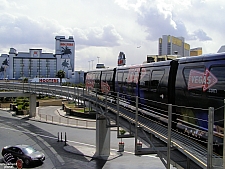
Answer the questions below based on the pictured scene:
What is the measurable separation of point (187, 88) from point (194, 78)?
0.52 metres

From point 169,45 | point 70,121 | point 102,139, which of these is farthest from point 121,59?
point 102,139

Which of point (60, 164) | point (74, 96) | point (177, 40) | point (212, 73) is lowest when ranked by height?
point (60, 164)

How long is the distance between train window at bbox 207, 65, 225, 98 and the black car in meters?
16.1

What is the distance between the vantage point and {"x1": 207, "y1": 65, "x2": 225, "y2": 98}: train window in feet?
31.0

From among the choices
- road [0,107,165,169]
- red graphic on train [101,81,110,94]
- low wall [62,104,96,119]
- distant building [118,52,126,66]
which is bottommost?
road [0,107,165,169]

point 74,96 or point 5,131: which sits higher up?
point 74,96

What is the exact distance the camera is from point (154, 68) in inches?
594

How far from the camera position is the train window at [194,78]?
34.9 feet

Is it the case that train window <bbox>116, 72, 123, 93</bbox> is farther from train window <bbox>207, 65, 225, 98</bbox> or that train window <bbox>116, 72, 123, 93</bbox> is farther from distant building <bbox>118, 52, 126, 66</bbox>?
distant building <bbox>118, 52, 126, 66</bbox>

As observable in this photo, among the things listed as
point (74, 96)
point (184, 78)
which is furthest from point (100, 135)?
point (184, 78)

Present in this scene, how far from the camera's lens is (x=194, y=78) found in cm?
1112

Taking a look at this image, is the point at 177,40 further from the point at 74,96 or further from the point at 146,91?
the point at 146,91

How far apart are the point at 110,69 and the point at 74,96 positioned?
5844 millimetres

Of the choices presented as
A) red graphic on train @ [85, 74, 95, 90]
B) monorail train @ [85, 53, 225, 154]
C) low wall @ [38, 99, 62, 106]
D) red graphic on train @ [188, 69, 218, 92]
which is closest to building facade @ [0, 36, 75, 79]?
low wall @ [38, 99, 62, 106]
